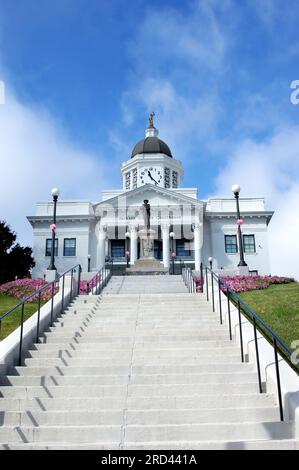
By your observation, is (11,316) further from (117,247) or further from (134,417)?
(117,247)

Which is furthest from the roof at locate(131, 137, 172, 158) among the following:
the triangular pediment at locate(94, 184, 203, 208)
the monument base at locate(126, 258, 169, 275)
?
the monument base at locate(126, 258, 169, 275)

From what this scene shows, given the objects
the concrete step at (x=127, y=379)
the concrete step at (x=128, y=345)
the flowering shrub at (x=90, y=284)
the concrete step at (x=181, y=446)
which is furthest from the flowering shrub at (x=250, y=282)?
the concrete step at (x=181, y=446)

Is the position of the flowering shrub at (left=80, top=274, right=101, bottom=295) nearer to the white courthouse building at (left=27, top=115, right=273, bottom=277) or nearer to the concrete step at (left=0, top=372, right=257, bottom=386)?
the concrete step at (left=0, top=372, right=257, bottom=386)

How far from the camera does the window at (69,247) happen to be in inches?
1828

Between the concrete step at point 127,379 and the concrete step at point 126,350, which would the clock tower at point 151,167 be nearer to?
the concrete step at point 126,350

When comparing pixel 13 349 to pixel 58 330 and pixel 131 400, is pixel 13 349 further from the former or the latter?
pixel 131 400

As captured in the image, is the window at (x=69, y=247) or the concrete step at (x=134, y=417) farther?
the window at (x=69, y=247)

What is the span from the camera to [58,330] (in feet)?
33.8

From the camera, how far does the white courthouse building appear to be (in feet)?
149

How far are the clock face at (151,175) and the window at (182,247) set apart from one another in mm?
10992

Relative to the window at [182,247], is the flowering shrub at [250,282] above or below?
below

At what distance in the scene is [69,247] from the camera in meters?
46.7

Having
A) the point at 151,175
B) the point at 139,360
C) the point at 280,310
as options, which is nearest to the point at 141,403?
the point at 139,360

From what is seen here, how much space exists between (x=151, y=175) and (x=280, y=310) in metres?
45.7
